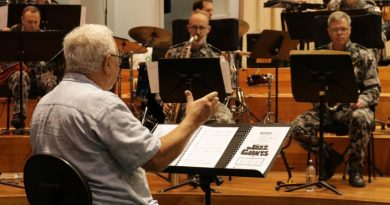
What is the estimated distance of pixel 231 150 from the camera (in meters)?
3.42

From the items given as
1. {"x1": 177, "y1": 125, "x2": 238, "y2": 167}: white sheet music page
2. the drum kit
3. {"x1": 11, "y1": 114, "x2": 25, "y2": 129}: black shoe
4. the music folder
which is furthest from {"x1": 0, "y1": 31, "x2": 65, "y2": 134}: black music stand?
{"x1": 177, "y1": 125, "x2": 238, "y2": 167}: white sheet music page

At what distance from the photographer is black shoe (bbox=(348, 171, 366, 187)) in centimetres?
523

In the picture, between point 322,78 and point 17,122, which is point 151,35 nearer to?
point 17,122

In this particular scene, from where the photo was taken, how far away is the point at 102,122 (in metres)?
2.56

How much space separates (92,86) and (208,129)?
1.06 metres

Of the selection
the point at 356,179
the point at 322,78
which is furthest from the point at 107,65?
the point at 356,179

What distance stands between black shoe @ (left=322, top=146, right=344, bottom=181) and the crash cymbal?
2632 millimetres

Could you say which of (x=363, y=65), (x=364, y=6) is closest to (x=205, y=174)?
(x=363, y=65)

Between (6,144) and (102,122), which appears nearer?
(102,122)

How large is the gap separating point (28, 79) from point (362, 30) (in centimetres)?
306

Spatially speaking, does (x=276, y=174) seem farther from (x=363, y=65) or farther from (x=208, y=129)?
(x=208, y=129)

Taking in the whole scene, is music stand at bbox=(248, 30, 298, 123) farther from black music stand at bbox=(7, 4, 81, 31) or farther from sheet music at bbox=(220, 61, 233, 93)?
black music stand at bbox=(7, 4, 81, 31)

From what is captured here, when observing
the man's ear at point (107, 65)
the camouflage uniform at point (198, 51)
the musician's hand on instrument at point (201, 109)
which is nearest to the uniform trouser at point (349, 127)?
the camouflage uniform at point (198, 51)

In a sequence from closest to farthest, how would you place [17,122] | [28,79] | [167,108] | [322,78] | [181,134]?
[181,134] < [322,78] < [167,108] < [17,122] < [28,79]
